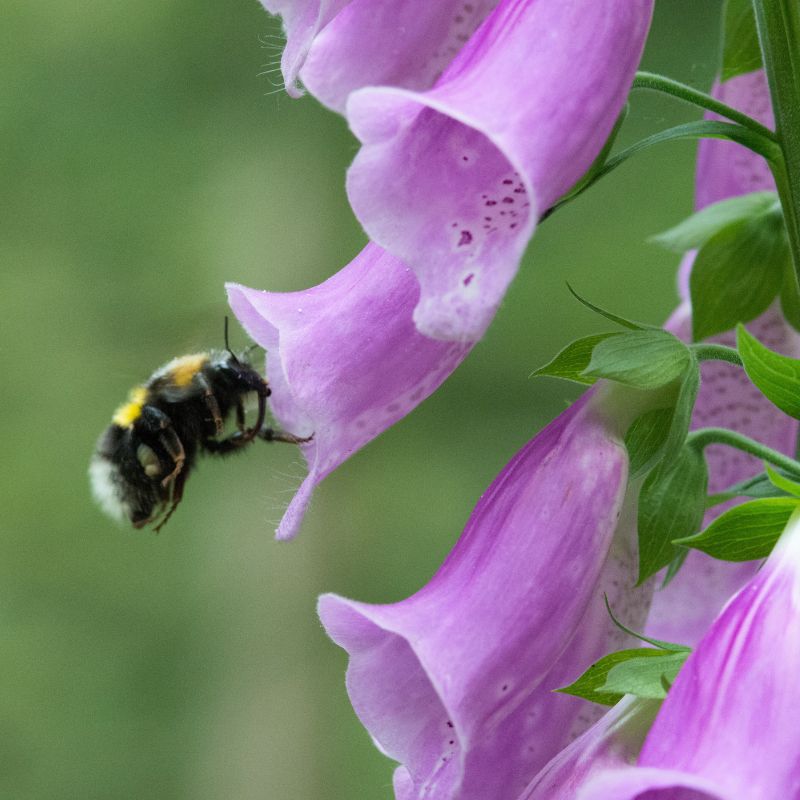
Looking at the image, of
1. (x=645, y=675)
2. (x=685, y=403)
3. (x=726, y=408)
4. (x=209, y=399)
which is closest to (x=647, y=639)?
(x=645, y=675)

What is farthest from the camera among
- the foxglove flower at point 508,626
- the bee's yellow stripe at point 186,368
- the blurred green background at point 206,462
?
the blurred green background at point 206,462

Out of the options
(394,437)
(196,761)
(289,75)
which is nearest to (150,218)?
(394,437)

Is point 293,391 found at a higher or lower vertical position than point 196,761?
higher

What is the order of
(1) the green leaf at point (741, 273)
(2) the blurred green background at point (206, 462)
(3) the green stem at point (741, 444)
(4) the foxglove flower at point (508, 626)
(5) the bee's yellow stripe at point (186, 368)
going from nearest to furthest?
(4) the foxglove flower at point (508, 626)
(3) the green stem at point (741, 444)
(1) the green leaf at point (741, 273)
(5) the bee's yellow stripe at point (186, 368)
(2) the blurred green background at point (206, 462)

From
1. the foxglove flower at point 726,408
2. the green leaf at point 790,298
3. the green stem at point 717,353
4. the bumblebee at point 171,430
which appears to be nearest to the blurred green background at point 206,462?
the bumblebee at point 171,430

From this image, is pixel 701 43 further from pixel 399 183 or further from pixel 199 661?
pixel 399 183

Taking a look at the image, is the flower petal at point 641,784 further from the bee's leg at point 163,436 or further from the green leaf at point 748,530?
the bee's leg at point 163,436

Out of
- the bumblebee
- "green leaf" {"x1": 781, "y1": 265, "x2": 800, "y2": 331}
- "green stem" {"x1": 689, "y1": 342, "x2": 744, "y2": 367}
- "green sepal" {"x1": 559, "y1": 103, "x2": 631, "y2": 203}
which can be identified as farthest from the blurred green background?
"green sepal" {"x1": 559, "y1": 103, "x2": 631, "y2": 203}
